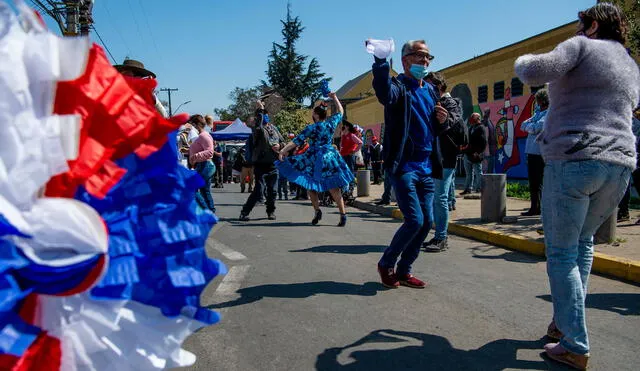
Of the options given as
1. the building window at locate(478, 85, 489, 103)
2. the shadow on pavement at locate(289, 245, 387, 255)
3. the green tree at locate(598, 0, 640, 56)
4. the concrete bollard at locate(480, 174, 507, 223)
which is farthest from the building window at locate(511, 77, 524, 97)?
the shadow on pavement at locate(289, 245, 387, 255)

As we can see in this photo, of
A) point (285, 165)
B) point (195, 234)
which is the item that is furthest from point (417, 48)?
point (285, 165)

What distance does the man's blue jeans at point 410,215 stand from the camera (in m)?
4.08

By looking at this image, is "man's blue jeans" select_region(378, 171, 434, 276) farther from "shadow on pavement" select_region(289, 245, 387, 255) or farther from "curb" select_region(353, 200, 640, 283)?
"curb" select_region(353, 200, 640, 283)

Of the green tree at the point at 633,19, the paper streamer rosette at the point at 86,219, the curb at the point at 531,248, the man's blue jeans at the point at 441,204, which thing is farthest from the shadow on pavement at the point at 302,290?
the green tree at the point at 633,19

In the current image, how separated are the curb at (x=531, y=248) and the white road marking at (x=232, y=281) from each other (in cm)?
311

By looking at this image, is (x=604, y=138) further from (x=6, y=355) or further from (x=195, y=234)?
(x=6, y=355)

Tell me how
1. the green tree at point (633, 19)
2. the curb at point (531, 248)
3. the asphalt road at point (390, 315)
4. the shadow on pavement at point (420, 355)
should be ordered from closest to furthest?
the shadow on pavement at point (420, 355), the asphalt road at point (390, 315), the curb at point (531, 248), the green tree at point (633, 19)

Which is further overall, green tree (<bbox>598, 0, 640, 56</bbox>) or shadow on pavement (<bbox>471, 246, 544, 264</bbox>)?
green tree (<bbox>598, 0, 640, 56</bbox>)

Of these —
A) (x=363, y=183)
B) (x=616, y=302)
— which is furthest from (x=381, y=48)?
(x=363, y=183)

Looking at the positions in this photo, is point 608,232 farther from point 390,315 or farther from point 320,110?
point 320,110

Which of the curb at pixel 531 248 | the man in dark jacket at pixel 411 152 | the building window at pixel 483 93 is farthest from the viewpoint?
the building window at pixel 483 93

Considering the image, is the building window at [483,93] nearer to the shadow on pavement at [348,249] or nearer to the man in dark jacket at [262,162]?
the man in dark jacket at [262,162]

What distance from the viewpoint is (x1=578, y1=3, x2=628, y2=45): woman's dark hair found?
264 centimetres

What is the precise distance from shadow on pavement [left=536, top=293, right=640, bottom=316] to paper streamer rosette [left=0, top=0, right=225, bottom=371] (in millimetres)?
3192
